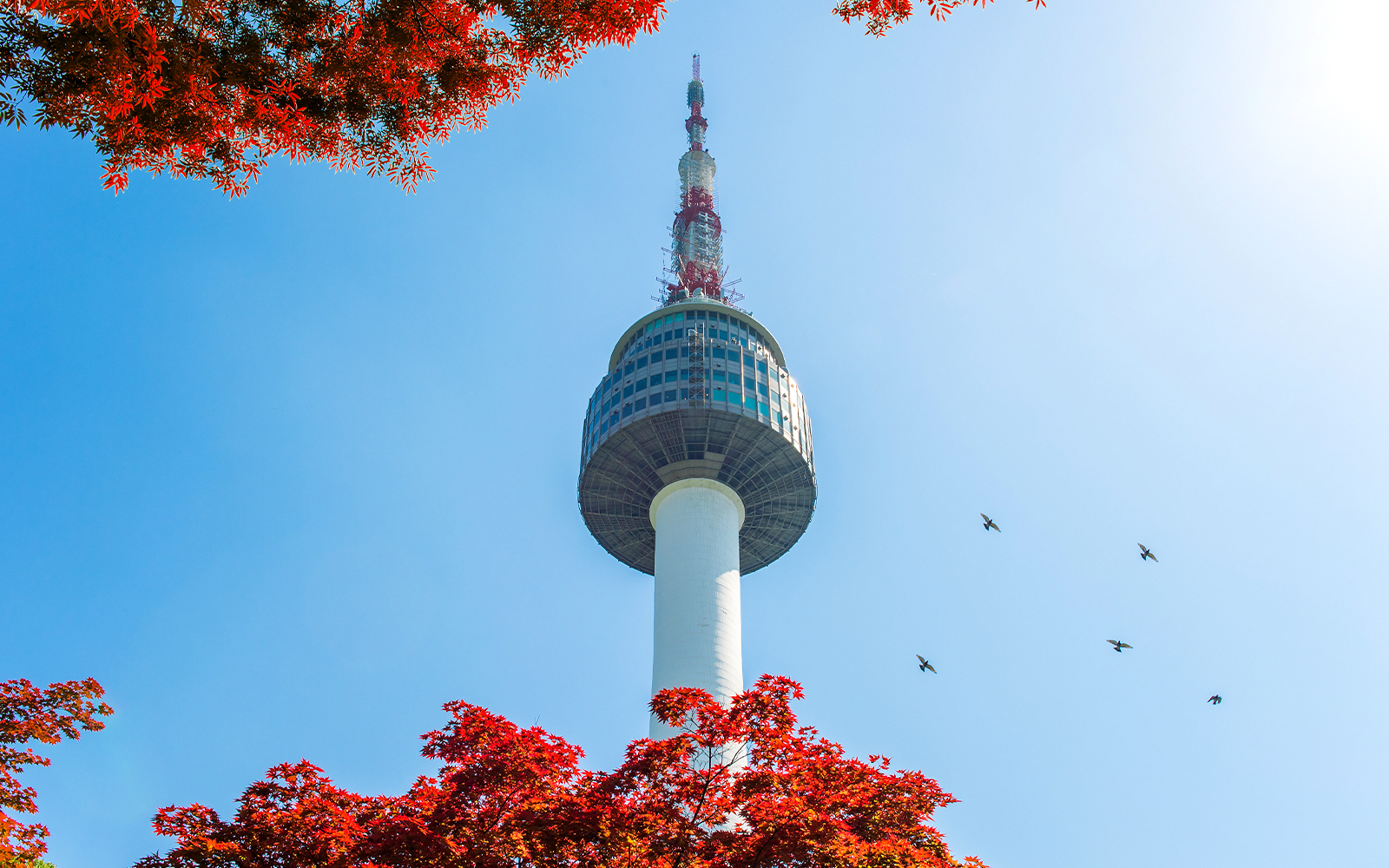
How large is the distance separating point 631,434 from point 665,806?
53.6 meters

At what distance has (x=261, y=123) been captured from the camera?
12.7m

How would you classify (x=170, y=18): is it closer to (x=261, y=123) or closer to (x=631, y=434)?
(x=261, y=123)

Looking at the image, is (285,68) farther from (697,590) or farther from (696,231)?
(696,231)

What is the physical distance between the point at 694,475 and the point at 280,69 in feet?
214

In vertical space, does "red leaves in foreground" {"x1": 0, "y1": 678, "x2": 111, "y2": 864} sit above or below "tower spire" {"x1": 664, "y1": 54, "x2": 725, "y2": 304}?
below

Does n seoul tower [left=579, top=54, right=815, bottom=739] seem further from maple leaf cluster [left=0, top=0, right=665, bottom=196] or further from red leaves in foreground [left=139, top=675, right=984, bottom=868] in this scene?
maple leaf cluster [left=0, top=0, right=665, bottom=196]

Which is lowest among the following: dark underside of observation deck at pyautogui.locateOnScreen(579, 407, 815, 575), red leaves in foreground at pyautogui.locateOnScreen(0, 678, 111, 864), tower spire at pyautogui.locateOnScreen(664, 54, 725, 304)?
red leaves in foreground at pyautogui.locateOnScreen(0, 678, 111, 864)

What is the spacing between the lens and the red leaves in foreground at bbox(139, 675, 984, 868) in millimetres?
22859

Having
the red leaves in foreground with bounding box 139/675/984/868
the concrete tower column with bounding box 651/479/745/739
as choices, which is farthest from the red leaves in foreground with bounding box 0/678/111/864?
the concrete tower column with bounding box 651/479/745/739

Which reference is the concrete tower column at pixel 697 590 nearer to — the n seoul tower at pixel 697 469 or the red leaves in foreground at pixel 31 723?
the n seoul tower at pixel 697 469

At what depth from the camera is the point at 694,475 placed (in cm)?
7731

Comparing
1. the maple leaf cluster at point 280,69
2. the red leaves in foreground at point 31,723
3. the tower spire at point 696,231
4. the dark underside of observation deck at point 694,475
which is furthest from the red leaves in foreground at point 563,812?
the tower spire at point 696,231

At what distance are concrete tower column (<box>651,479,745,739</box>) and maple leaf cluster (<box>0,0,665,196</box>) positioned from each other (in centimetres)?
5612

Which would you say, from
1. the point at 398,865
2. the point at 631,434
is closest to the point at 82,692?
the point at 398,865
